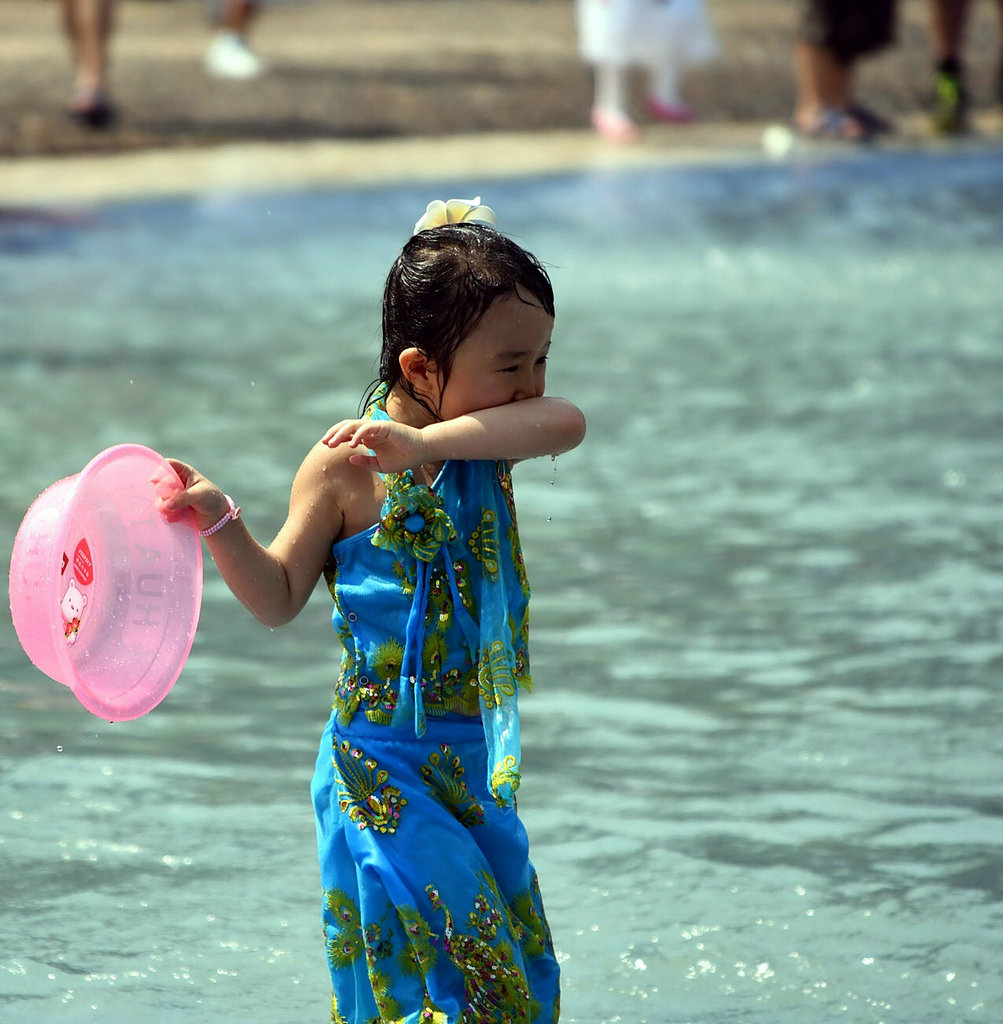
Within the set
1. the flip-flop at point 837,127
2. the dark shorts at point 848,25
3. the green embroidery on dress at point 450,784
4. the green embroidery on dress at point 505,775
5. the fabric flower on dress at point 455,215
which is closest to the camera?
the green embroidery on dress at point 505,775

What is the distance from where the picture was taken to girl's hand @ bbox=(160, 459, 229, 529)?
2383 mm

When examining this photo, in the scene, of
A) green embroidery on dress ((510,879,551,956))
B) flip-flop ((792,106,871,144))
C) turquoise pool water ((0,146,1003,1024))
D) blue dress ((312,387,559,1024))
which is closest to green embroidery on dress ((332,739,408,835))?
blue dress ((312,387,559,1024))

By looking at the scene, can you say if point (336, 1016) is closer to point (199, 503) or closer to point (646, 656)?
point (199, 503)

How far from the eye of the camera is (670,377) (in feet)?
22.4

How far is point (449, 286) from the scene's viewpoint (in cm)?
235

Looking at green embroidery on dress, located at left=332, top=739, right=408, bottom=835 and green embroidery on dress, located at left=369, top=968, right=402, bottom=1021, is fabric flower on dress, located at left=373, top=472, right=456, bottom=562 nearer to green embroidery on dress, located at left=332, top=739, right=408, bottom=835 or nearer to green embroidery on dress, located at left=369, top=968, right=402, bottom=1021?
green embroidery on dress, located at left=332, top=739, right=408, bottom=835

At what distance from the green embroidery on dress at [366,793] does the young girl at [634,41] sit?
30.2 ft

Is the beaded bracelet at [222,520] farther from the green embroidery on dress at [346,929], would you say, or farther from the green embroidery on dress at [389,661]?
the green embroidery on dress at [346,929]

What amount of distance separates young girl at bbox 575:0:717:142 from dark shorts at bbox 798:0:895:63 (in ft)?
2.56

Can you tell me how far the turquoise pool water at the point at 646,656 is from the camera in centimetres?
300

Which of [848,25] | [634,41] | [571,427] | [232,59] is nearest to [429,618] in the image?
[571,427]

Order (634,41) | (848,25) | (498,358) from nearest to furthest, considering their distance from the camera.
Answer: (498,358) < (848,25) < (634,41)

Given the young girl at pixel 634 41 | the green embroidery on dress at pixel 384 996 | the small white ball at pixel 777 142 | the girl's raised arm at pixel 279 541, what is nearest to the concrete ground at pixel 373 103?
the small white ball at pixel 777 142

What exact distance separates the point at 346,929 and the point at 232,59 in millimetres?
11260
